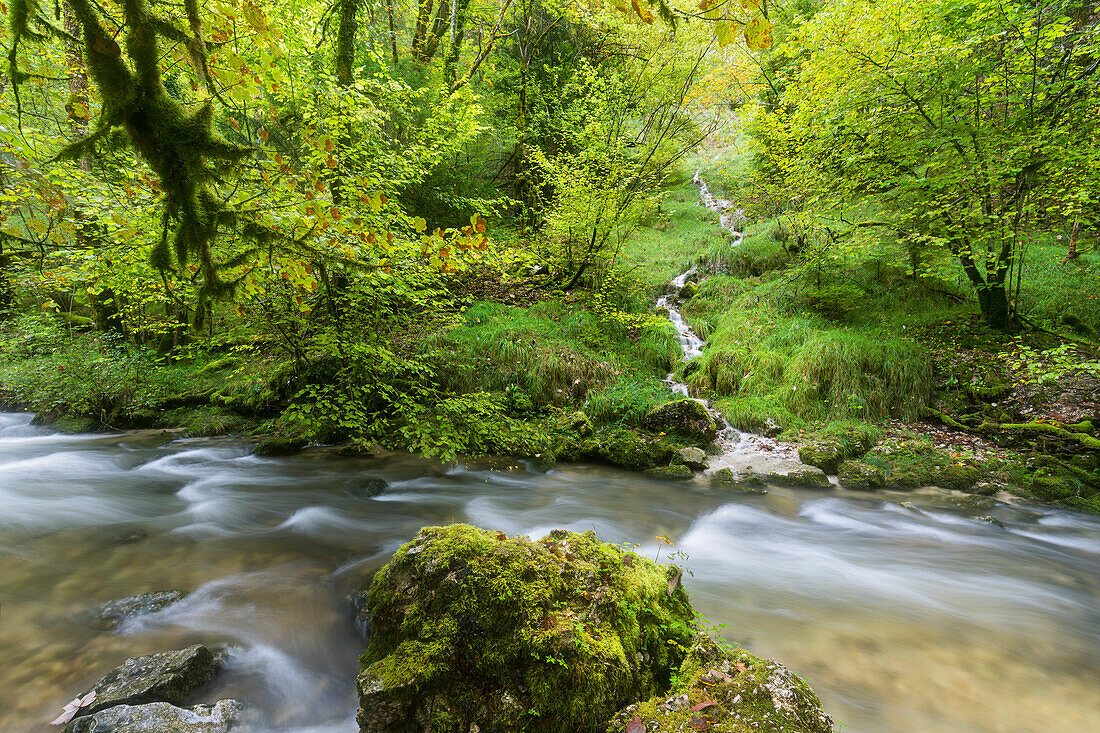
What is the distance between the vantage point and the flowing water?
100 inches

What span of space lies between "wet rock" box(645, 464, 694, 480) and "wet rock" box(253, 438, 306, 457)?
570 centimetres

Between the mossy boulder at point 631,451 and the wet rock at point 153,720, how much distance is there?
536 centimetres

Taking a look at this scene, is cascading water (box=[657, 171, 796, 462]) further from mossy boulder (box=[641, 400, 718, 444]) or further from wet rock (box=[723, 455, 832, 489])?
mossy boulder (box=[641, 400, 718, 444])

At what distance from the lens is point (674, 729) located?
1.65 meters

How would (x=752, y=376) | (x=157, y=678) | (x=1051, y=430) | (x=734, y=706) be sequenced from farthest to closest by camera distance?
(x=752, y=376), (x=1051, y=430), (x=157, y=678), (x=734, y=706)

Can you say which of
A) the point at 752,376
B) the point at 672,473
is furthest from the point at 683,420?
the point at 752,376

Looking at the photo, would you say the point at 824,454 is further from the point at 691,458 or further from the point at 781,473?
the point at 691,458

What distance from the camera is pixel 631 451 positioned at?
6812mm

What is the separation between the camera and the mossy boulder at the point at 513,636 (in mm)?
1842

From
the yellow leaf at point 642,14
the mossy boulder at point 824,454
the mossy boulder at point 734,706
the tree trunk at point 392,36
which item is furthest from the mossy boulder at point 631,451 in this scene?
Answer: the tree trunk at point 392,36

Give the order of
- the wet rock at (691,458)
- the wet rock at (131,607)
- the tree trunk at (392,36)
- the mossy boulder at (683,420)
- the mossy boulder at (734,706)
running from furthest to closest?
the tree trunk at (392,36) < the mossy boulder at (683,420) < the wet rock at (691,458) < the wet rock at (131,607) < the mossy boulder at (734,706)

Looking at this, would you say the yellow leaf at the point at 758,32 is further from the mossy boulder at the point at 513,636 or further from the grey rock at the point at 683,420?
the grey rock at the point at 683,420

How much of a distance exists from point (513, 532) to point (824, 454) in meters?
4.95

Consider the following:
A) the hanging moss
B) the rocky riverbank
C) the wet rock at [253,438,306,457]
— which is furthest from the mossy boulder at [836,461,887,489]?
the wet rock at [253,438,306,457]
